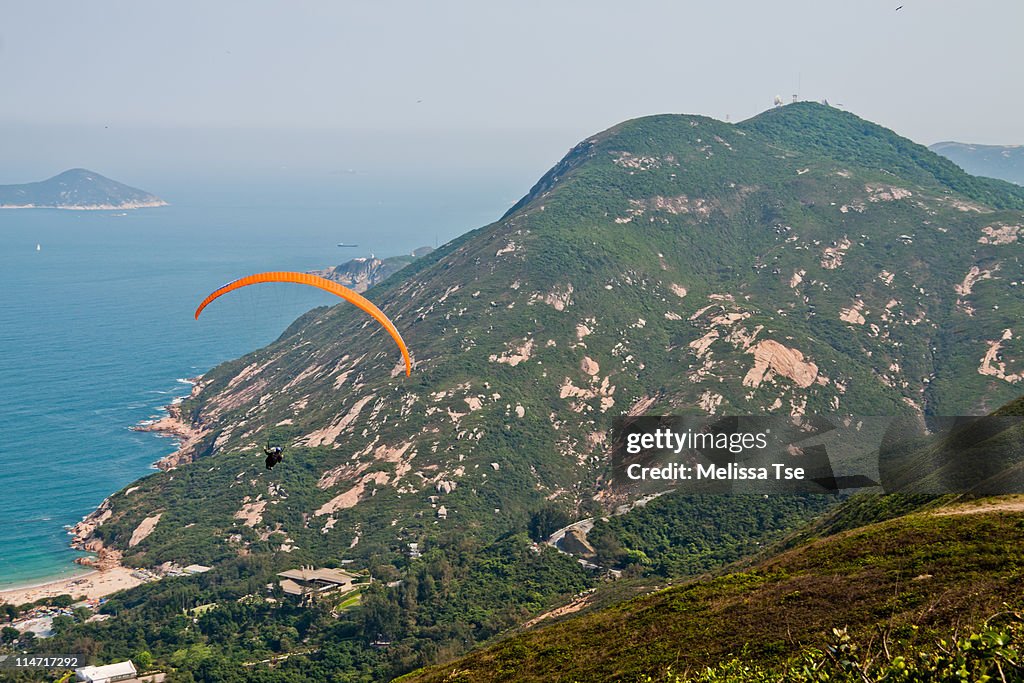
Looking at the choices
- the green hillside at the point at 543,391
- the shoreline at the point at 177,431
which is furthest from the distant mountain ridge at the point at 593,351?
the shoreline at the point at 177,431

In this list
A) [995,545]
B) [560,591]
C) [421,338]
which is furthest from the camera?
[421,338]

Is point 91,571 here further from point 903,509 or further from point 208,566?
point 903,509

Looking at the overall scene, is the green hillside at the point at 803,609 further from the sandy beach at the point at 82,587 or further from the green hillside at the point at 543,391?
the sandy beach at the point at 82,587

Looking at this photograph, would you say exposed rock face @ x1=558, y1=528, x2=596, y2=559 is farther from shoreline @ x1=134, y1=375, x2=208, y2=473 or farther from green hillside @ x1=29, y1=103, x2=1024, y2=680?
shoreline @ x1=134, y1=375, x2=208, y2=473

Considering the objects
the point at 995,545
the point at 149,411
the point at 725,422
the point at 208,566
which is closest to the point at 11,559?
the point at 208,566

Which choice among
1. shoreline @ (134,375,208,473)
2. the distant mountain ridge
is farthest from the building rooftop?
shoreline @ (134,375,208,473)

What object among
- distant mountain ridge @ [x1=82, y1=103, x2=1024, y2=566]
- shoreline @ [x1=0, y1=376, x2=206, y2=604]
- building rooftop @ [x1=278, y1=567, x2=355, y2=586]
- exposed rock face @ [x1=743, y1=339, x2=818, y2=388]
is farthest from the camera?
exposed rock face @ [x1=743, y1=339, x2=818, y2=388]
